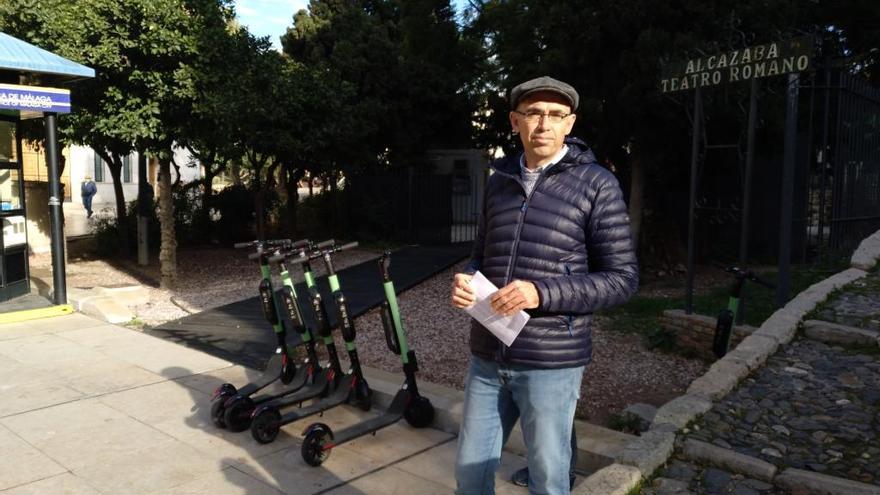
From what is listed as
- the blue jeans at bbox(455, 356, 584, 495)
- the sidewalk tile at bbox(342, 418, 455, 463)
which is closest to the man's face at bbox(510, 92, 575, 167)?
the blue jeans at bbox(455, 356, 584, 495)

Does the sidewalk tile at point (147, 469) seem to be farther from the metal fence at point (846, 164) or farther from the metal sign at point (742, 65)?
the metal fence at point (846, 164)

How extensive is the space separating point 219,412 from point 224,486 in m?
0.85

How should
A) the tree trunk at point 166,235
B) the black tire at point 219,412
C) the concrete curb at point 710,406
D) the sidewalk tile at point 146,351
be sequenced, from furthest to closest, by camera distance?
the tree trunk at point 166,235 → the sidewalk tile at point 146,351 → the black tire at point 219,412 → the concrete curb at point 710,406

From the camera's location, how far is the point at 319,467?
12.6 feet

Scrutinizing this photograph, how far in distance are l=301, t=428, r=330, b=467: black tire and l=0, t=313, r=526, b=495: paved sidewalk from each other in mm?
Result: 65

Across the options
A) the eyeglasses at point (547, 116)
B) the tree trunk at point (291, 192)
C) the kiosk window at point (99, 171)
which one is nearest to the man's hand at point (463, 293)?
the eyeglasses at point (547, 116)

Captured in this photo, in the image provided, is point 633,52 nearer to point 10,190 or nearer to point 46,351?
point 46,351

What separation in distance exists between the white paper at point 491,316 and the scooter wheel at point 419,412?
220 centimetres

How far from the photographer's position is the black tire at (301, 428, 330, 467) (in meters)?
3.75

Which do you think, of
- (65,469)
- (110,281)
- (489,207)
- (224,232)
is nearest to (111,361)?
(65,469)

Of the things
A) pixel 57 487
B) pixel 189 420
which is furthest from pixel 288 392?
pixel 57 487

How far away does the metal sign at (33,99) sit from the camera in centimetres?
703

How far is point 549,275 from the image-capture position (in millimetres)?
2301

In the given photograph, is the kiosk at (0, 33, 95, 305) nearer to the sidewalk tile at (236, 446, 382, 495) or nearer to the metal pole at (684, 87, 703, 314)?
the sidewalk tile at (236, 446, 382, 495)
